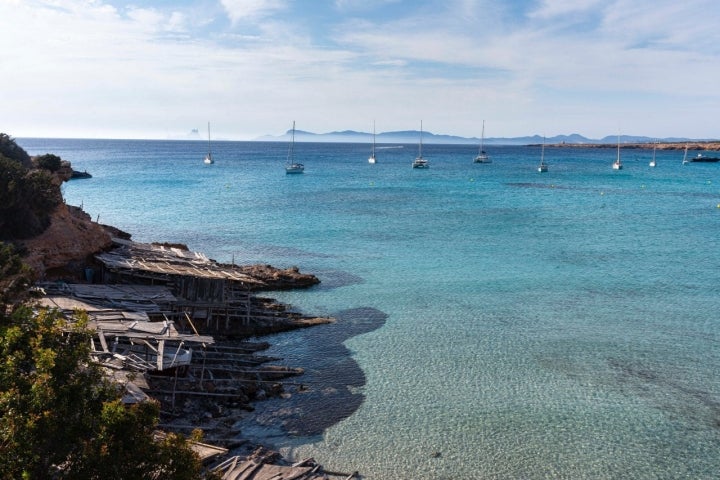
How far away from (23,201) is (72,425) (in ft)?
78.9

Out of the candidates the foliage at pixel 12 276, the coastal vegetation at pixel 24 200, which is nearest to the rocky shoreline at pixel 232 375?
the coastal vegetation at pixel 24 200

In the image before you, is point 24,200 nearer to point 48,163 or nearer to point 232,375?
point 232,375

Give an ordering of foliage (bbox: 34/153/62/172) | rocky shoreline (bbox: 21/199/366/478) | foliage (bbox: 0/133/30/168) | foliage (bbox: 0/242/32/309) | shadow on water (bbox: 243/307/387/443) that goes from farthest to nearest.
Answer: foliage (bbox: 34/153/62/172) < foliage (bbox: 0/133/30/168) < shadow on water (bbox: 243/307/387/443) < rocky shoreline (bbox: 21/199/366/478) < foliage (bbox: 0/242/32/309)

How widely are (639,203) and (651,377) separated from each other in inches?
2231

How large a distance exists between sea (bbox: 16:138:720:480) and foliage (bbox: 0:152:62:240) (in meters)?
13.3

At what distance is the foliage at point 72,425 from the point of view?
8.73 metres

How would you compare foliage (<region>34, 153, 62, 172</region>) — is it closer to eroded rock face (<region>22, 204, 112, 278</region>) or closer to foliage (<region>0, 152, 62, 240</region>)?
eroded rock face (<region>22, 204, 112, 278</region>)

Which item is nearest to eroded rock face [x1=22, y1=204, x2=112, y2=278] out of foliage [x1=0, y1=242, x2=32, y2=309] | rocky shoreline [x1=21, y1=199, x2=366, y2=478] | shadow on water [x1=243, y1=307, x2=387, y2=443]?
rocky shoreline [x1=21, y1=199, x2=366, y2=478]

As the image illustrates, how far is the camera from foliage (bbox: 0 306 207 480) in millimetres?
8734

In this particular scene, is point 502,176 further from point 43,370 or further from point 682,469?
point 43,370

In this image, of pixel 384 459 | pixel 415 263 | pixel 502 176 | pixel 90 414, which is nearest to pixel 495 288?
pixel 415 263

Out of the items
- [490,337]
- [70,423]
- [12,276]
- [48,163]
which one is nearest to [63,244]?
[12,276]

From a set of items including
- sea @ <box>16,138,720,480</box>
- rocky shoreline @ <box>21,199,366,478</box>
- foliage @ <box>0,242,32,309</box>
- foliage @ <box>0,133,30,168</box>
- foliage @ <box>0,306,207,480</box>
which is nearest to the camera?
foliage @ <box>0,306,207,480</box>

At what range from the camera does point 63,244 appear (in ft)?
A: 99.2
